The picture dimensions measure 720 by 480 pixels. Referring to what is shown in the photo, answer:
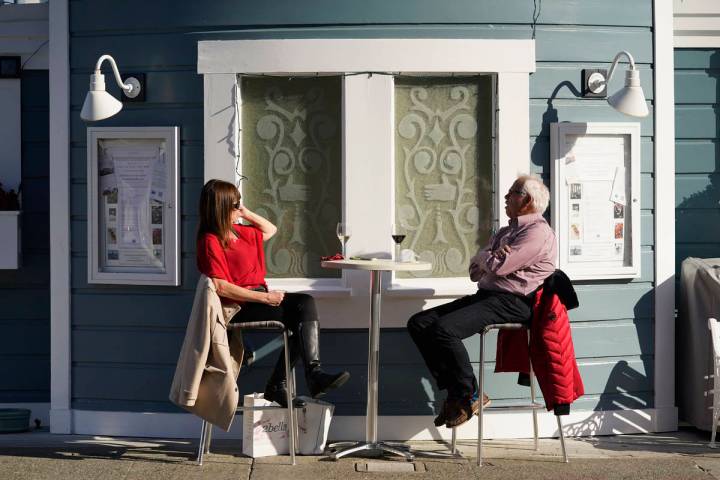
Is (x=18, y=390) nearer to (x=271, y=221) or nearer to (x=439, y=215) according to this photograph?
(x=271, y=221)

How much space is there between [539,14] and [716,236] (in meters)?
1.82

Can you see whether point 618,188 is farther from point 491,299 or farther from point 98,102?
point 98,102

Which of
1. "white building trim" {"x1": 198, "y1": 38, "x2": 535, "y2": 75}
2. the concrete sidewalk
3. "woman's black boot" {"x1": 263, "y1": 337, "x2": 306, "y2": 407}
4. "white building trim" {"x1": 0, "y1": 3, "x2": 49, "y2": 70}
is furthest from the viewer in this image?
"white building trim" {"x1": 0, "y1": 3, "x2": 49, "y2": 70}

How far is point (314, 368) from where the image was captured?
17.1 ft

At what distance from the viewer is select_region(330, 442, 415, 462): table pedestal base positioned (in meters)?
5.34

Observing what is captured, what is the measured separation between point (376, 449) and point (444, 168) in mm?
1545

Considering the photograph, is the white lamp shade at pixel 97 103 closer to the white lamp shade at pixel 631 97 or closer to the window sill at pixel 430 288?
the window sill at pixel 430 288

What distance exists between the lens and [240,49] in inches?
226

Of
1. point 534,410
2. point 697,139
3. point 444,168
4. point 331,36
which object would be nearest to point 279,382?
point 534,410

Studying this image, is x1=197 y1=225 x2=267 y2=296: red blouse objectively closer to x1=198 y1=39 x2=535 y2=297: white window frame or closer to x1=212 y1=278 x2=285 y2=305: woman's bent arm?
x1=212 y1=278 x2=285 y2=305: woman's bent arm

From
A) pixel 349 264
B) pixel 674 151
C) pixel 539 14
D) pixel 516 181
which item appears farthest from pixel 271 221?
pixel 674 151

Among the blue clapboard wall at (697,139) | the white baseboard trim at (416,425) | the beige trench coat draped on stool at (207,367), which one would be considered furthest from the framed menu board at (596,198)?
the beige trench coat draped on stool at (207,367)

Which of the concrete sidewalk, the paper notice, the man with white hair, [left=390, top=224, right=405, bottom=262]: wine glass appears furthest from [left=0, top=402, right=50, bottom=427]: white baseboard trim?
the paper notice

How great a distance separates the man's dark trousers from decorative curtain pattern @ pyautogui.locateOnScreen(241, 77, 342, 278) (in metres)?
0.81
